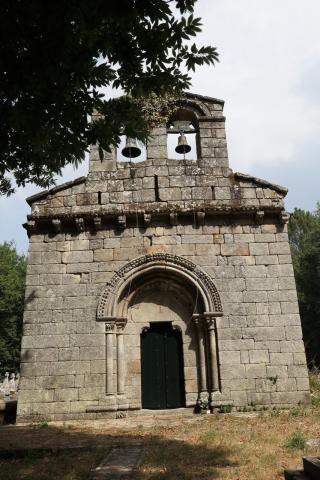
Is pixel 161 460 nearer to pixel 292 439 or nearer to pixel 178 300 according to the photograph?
pixel 292 439

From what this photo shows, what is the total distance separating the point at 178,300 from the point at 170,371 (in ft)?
5.18

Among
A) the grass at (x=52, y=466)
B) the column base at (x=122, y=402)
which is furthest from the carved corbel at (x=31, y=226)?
the grass at (x=52, y=466)

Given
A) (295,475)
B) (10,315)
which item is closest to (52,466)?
(295,475)

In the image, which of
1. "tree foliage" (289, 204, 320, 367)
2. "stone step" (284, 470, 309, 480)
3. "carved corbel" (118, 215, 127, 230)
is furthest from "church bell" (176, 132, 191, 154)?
"tree foliage" (289, 204, 320, 367)

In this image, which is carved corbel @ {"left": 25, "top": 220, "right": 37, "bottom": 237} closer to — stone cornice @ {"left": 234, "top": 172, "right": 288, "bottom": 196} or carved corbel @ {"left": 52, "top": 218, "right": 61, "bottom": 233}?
carved corbel @ {"left": 52, "top": 218, "right": 61, "bottom": 233}

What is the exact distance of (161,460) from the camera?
17.0 feet

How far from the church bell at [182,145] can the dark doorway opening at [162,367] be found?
4.26 metres

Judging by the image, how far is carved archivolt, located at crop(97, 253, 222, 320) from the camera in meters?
9.32

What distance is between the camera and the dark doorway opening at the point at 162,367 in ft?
30.8

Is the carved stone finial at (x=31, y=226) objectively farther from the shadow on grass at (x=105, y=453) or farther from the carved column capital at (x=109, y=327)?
the shadow on grass at (x=105, y=453)

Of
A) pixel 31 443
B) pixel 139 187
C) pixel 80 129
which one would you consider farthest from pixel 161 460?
pixel 139 187

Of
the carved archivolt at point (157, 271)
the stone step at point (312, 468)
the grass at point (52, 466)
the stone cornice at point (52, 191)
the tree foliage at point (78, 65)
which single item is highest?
the stone cornice at point (52, 191)

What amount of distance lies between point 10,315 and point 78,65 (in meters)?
26.1

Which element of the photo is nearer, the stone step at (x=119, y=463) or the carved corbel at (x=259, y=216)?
the stone step at (x=119, y=463)
